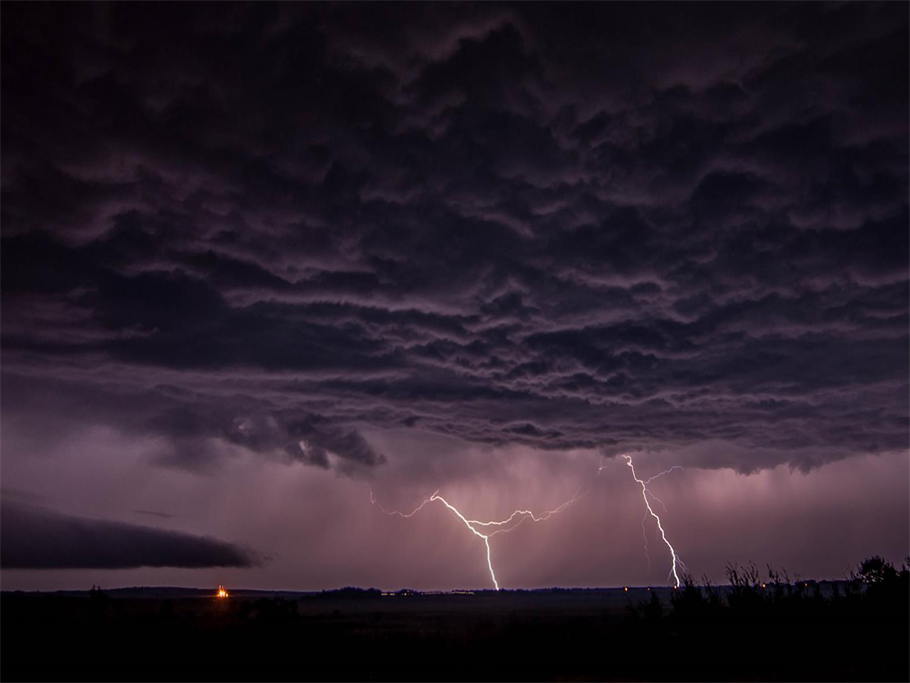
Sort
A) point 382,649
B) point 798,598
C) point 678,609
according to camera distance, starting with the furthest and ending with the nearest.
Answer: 1. point 678,609
2. point 798,598
3. point 382,649

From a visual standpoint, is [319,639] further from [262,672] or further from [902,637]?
[902,637]

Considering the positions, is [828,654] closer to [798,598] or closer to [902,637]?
[902,637]

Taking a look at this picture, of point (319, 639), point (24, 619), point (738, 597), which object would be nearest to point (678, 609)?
point (738, 597)

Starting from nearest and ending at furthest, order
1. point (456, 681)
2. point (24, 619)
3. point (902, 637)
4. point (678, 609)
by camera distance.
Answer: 1. point (456, 681)
2. point (902, 637)
3. point (678, 609)
4. point (24, 619)

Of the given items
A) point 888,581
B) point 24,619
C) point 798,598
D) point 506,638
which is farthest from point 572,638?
point 24,619

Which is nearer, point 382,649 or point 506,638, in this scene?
point 382,649

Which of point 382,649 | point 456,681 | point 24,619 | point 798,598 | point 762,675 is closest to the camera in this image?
point 762,675

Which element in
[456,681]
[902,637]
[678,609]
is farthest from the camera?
[678,609]

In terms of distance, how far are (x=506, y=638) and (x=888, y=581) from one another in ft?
63.0

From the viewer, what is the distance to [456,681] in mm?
19875

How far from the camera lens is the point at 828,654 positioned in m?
20.5

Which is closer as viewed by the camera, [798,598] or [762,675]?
[762,675]

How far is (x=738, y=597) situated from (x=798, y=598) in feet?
8.90

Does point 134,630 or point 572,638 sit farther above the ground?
point 134,630
